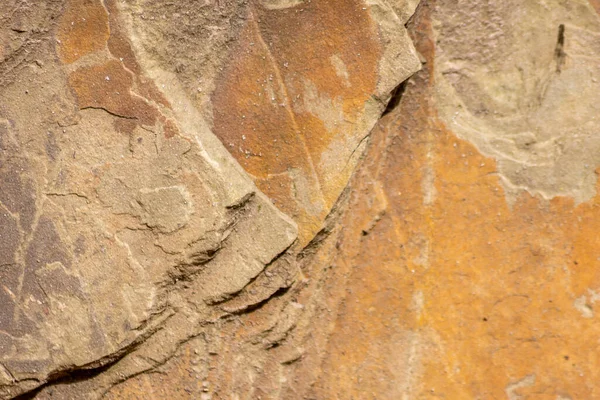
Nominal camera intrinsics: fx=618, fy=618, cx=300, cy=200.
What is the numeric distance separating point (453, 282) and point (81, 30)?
1148 millimetres

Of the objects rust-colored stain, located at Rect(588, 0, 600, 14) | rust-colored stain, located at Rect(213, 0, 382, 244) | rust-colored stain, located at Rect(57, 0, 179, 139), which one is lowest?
rust-colored stain, located at Rect(588, 0, 600, 14)

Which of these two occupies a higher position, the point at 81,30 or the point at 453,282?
the point at 81,30

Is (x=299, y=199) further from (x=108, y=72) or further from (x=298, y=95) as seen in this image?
(x=108, y=72)

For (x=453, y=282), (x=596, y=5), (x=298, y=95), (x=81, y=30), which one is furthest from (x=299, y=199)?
(x=596, y=5)

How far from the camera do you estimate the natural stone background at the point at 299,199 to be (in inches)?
59.2

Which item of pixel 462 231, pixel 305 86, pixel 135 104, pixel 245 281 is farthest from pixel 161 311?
pixel 462 231

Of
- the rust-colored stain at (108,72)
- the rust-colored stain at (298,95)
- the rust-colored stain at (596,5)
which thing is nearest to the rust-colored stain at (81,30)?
the rust-colored stain at (108,72)

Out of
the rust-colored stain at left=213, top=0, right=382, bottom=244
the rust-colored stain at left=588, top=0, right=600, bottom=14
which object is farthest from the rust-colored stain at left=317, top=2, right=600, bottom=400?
the rust-colored stain at left=588, top=0, right=600, bottom=14

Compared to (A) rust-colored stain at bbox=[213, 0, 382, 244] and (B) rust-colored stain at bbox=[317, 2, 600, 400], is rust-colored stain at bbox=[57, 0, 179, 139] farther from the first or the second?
(B) rust-colored stain at bbox=[317, 2, 600, 400]

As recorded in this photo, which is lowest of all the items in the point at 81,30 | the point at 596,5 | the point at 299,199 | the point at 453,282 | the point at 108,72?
the point at 453,282

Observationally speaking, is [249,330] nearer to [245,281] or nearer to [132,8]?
[245,281]

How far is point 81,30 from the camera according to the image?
1509 mm

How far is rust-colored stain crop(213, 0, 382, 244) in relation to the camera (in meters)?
1.52

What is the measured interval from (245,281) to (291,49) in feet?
1.93
